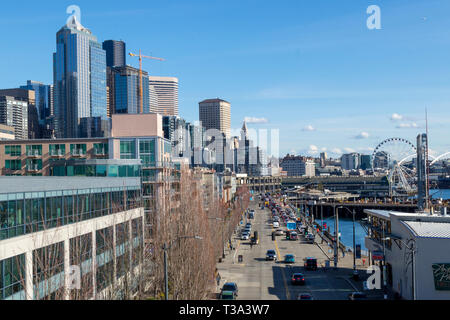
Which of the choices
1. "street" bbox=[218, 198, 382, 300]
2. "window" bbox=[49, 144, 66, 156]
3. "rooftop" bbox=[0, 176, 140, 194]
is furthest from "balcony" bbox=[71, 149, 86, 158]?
"street" bbox=[218, 198, 382, 300]

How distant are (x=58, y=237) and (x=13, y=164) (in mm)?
38289

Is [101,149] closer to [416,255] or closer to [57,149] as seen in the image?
[57,149]

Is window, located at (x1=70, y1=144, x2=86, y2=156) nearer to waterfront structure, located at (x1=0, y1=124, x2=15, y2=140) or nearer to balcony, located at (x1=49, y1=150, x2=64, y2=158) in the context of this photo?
balcony, located at (x1=49, y1=150, x2=64, y2=158)

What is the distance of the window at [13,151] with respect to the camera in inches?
2307

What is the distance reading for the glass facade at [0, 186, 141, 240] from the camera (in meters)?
20.8

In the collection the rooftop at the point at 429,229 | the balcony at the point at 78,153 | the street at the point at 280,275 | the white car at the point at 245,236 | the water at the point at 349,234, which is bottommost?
the water at the point at 349,234

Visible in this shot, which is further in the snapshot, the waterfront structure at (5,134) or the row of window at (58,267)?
the waterfront structure at (5,134)

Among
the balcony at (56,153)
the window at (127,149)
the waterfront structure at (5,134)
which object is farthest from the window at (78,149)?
the waterfront structure at (5,134)

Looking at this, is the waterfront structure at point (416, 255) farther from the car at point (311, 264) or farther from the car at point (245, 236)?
the car at point (245, 236)

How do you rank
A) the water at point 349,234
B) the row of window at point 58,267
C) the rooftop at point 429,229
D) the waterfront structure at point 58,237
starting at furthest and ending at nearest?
the water at point 349,234
the rooftop at point 429,229
the waterfront structure at point 58,237
the row of window at point 58,267

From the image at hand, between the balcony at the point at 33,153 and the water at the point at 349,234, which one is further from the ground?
the balcony at the point at 33,153
